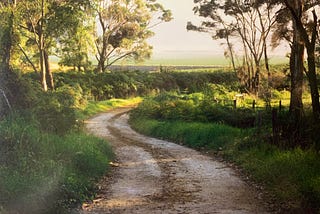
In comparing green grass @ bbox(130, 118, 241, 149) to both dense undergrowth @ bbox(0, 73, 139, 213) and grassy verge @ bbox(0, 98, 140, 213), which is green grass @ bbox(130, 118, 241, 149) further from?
grassy verge @ bbox(0, 98, 140, 213)

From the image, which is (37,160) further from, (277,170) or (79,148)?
(277,170)

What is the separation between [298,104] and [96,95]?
28.4 metres

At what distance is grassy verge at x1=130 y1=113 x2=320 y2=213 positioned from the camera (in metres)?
9.48

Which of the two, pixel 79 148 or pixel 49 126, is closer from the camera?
pixel 79 148

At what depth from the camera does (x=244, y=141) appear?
15883 mm

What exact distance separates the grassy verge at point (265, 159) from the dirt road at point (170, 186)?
58 cm

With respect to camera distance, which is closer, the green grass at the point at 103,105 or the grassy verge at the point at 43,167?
the grassy verge at the point at 43,167

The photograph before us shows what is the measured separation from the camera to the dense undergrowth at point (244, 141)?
9867 mm

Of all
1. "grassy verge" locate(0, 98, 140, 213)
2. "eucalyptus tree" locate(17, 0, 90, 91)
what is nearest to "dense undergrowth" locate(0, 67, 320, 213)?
"grassy verge" locate(0, 98, 140, 213)

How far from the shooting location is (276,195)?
1023 cm

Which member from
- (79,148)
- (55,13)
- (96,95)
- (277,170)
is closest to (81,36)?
(55,13)

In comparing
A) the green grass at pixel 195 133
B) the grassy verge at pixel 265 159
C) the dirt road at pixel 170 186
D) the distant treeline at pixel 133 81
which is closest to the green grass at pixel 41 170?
the dirt road at pixel 170 186

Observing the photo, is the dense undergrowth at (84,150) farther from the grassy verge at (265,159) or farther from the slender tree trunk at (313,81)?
the slender tree trunk at (313,81)

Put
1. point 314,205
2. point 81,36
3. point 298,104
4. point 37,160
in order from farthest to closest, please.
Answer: point 81,36
point 298,104
point 37,160
point 314,205
